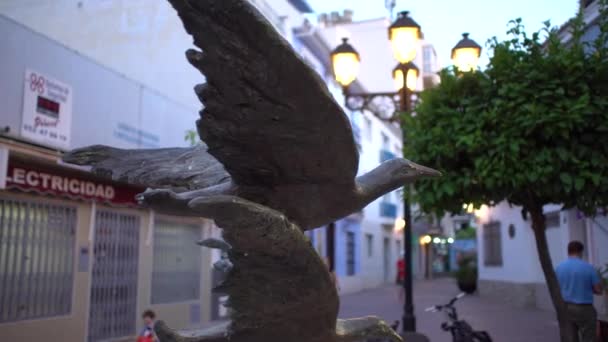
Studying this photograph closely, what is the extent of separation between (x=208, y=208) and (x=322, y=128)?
63cm

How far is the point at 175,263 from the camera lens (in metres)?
12.6

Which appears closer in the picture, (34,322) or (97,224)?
(34,322)

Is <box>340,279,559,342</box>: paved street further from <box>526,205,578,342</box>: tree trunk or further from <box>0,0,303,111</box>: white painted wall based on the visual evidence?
<box>0,0,303,111</box>: white painted wall

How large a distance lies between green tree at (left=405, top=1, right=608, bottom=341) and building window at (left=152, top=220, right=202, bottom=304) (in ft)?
23.8

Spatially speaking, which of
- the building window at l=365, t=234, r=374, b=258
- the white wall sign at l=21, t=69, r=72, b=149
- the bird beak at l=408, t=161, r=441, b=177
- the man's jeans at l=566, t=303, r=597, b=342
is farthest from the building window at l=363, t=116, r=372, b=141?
the bird beak at l=408, t=161, r=441, b=177

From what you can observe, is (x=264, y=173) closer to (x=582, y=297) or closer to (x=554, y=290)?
(x=554, y=290)

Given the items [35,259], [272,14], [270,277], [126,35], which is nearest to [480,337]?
[270,277]

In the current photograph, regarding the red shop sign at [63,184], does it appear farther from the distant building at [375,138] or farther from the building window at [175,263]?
the distant building at [375,138]

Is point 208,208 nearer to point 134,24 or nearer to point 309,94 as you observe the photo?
point 309,94

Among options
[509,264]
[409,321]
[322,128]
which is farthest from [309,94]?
[509,264]

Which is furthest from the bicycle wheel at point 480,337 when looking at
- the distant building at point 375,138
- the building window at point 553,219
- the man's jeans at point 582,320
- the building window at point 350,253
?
the distant building at point 375,138

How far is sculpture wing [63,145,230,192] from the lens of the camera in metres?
3.47

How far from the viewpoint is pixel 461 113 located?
6.00 metres

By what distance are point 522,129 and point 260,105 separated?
3.54 m
